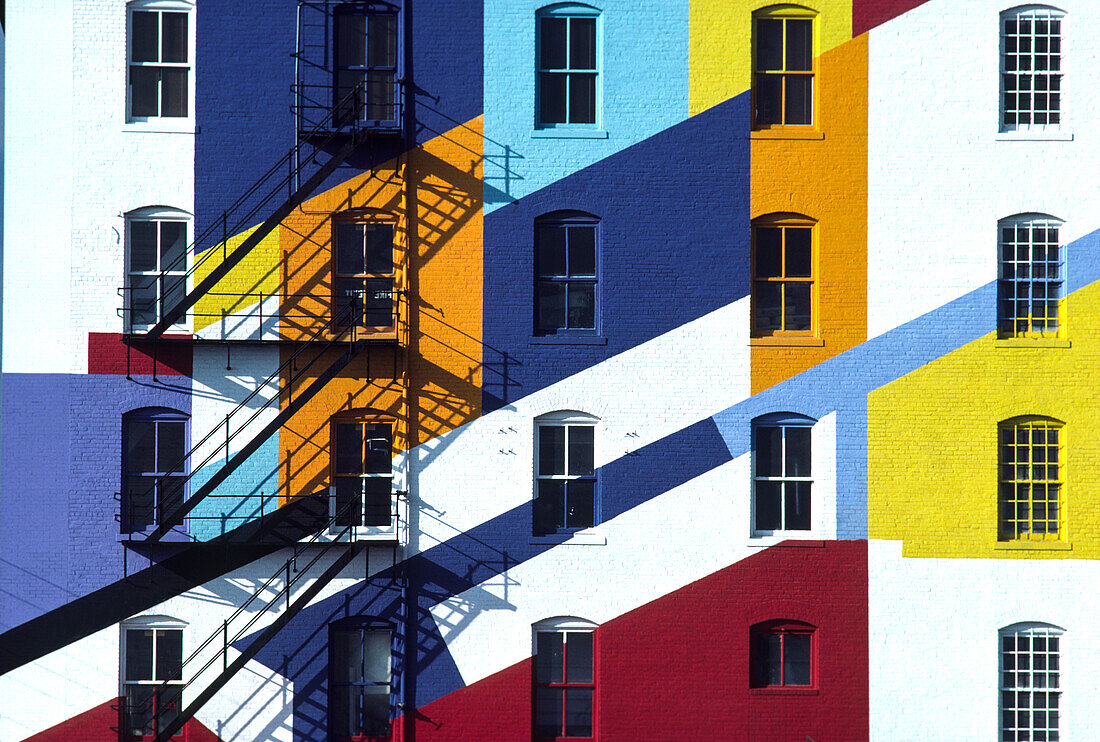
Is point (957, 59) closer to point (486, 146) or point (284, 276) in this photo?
point (486, 146)

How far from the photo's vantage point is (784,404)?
1764 centimetres

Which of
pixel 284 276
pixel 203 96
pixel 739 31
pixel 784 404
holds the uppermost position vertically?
pixel 739 31

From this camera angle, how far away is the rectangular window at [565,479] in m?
17.6

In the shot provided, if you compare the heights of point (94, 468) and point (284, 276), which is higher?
point (284, 276)

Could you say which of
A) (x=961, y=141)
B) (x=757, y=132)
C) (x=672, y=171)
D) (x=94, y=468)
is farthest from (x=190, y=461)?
(x=961, y=141)

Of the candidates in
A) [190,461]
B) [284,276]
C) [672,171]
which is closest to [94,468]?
[190,461]

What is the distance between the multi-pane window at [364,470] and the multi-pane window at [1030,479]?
10408mm

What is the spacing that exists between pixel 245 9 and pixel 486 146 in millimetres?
4647

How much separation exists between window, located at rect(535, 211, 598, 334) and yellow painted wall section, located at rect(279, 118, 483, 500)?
107cm

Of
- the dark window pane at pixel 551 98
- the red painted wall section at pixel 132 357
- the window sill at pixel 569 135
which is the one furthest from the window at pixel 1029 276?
the red painted wall section at pixel 132 357

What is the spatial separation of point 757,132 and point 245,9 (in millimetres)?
8876

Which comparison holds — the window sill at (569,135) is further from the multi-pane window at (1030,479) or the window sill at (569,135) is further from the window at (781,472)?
the multi-pane window at (1030,479)

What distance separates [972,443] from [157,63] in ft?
49.6

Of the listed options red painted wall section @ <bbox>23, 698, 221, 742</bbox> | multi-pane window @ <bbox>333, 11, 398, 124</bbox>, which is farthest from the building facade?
red painted wall section @ <bbox>23, 698, 221, 742</bbox>
